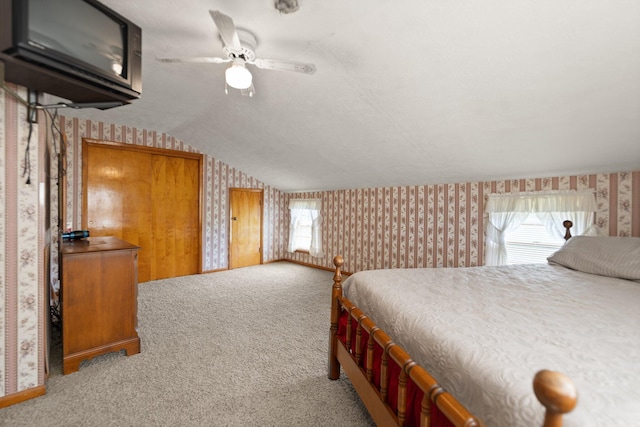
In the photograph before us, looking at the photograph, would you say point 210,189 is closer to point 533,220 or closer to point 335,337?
point 335,337

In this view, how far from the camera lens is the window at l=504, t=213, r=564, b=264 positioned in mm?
3305

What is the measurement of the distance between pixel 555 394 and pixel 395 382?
3.05 ft

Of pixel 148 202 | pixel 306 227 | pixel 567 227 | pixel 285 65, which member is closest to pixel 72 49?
pixel 285 65

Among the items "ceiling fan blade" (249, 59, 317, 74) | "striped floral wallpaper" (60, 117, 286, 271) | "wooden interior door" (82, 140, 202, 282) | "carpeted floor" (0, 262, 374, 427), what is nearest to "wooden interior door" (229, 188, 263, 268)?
"striped floral wallpaper" (60, 117, 286, 271)

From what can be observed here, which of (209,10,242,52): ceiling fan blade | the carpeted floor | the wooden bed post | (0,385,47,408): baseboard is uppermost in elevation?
(209,10,242,52): ceiling fan blade

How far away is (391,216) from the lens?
4.56m

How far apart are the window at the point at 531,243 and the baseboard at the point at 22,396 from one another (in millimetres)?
4529

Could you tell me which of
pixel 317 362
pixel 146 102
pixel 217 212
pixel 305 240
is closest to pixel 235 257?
pixel 217 212

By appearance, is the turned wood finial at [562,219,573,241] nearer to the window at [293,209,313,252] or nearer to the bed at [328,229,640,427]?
the bed at [328,229,640,427]

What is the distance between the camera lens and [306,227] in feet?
20.0

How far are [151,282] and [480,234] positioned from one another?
15.9 feet

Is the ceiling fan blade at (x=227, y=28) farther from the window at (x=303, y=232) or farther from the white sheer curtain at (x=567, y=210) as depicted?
the window at (x=303, y=232)

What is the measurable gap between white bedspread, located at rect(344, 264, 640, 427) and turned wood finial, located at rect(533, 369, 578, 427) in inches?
6.0

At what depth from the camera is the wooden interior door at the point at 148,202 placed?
400 centimetres
